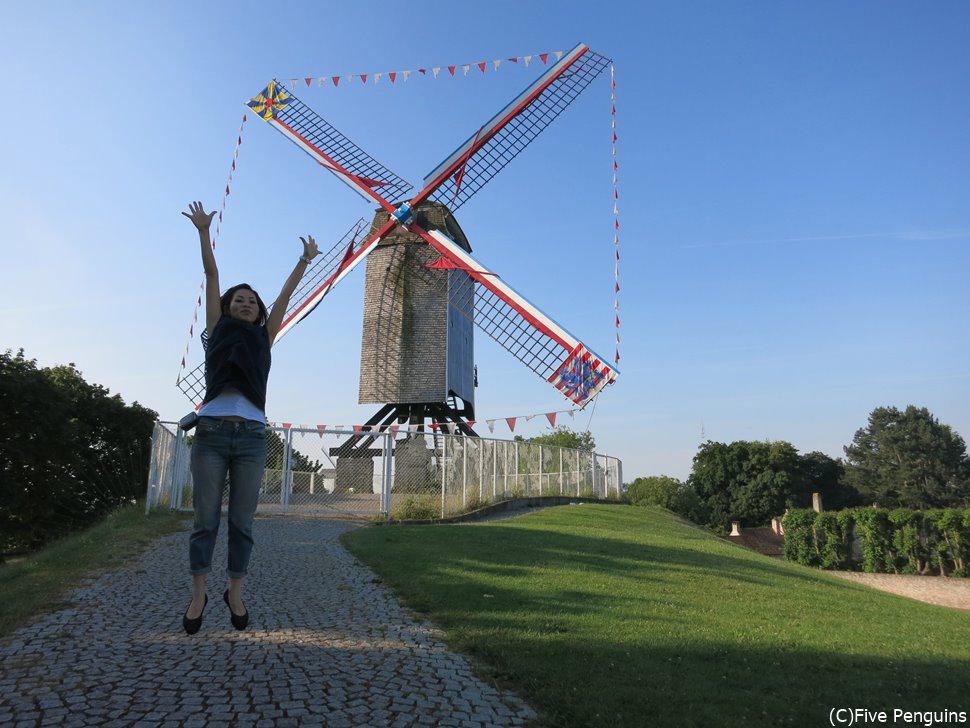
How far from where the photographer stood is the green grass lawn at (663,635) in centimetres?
400

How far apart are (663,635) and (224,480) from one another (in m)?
3.85

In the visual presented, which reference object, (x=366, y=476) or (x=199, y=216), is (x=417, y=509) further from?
(x=199, y=216)

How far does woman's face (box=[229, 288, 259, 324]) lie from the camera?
13.4 ft

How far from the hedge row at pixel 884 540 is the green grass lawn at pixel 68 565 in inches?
1032

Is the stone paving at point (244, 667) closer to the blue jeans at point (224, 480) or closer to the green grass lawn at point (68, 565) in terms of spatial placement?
the green grass lawn at point (68, 565)

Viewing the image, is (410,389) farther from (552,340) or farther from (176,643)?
(176,643)

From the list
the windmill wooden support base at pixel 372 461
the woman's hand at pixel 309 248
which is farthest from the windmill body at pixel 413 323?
the woman's hand at pixel 309 248

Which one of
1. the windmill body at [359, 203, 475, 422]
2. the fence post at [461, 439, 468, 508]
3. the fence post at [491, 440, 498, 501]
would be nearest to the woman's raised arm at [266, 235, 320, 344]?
the fence post at [461, 439, 468, 508]

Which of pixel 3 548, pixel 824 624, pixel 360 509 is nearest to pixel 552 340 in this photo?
pixel 360 509

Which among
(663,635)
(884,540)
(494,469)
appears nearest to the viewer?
(663,635)

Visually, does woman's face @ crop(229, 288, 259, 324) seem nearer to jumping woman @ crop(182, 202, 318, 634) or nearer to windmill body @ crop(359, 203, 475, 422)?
jumping woman @ crop(182, 202, 318, 634)

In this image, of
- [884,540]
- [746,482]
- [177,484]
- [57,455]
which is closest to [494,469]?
[177,484]

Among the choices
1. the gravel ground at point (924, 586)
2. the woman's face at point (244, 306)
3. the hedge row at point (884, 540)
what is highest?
the woman's face at point (244, 306)

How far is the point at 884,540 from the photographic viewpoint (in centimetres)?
2741
